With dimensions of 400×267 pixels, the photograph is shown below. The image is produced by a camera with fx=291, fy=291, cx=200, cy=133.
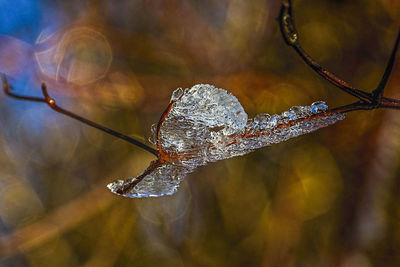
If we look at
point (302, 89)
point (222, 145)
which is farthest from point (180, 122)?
point (302, 89)

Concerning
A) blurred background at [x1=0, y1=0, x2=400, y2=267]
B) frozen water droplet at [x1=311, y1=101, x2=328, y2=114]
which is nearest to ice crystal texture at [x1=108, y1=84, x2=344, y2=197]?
frozen water droplet at [x1=311, y1=101, x2=328, y2=114]

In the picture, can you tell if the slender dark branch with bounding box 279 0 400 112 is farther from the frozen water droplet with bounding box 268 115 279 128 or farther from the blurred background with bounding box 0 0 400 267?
the blurred background with bounding box 0 0 400 267

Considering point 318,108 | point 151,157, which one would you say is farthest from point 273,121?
point 151,157

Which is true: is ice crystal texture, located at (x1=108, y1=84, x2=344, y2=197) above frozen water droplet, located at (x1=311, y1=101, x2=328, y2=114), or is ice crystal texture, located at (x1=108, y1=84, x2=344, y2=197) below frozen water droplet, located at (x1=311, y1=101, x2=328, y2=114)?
below

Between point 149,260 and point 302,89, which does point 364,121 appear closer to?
point 302,89

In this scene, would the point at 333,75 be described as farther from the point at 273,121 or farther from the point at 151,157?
the point at 151,157

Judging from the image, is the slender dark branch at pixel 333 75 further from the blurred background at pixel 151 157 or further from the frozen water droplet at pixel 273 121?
the blurred background at pixel 151 157
